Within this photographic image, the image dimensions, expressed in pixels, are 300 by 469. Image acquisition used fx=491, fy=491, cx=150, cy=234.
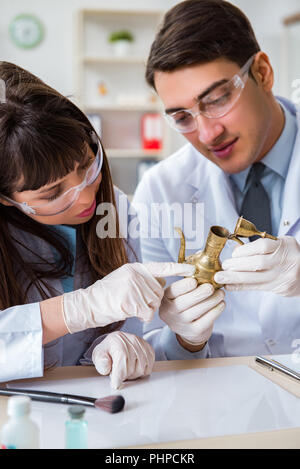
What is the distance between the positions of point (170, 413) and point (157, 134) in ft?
12.9

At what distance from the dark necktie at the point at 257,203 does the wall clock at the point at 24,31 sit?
9.70ft

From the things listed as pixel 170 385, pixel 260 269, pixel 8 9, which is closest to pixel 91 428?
pixel 170 385

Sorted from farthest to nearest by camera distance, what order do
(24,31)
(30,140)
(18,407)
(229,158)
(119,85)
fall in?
(119,85)
(24,31)
(229,158)
(30,140)
(18,407)

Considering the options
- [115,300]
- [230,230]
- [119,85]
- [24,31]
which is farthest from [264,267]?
[119,85]

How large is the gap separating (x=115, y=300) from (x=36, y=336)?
0.19m

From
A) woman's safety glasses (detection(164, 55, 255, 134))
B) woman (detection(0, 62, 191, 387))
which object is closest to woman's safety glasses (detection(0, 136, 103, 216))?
woman (detection(0, 62, 191, 387))

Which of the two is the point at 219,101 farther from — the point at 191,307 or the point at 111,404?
the point at 111,404

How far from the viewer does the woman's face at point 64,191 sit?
3.70 feet

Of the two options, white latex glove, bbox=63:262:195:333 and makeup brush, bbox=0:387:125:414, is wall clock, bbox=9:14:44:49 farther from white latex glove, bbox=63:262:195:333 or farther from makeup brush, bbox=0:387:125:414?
makeup brush, bbox=0:387:125:414

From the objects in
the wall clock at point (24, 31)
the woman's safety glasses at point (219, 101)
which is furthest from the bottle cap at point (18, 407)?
the wall clock at point (24, 31)

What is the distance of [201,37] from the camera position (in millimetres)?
1439

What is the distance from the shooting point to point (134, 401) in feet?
3.14

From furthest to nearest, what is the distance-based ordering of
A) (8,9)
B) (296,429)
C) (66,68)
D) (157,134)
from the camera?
(157,134) < (66,68) < (8,9) < (296,429)

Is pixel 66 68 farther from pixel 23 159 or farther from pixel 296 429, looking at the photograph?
pixel 296 429
